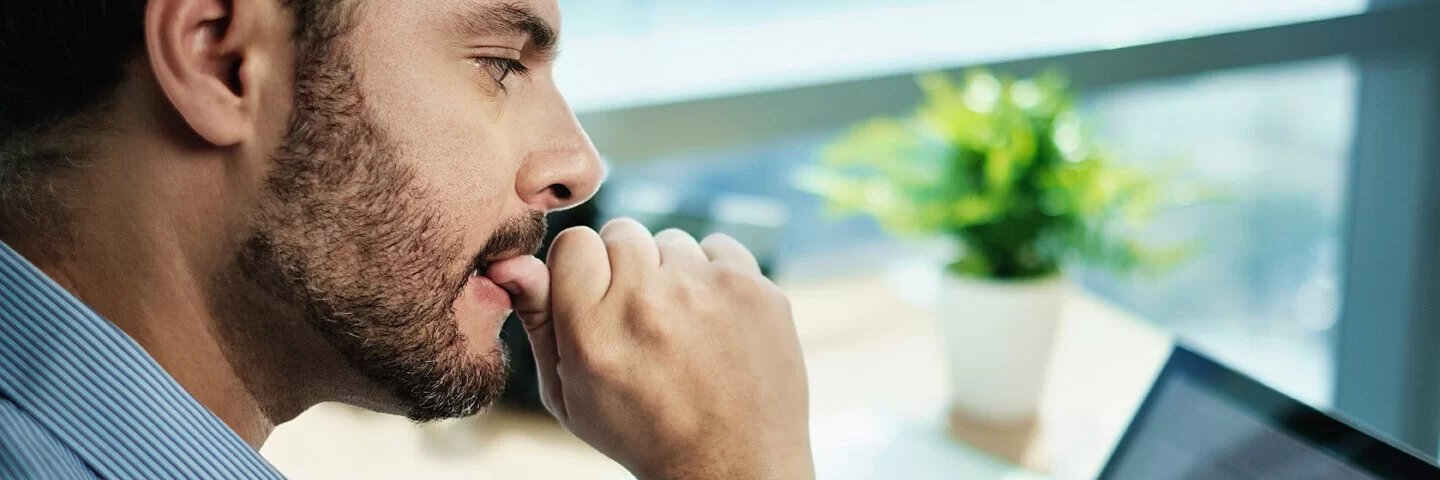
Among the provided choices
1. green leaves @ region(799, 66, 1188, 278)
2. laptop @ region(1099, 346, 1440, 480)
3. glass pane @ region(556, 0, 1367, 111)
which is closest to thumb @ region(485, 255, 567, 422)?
laptop @ region(1099, 346, 1440, 480)

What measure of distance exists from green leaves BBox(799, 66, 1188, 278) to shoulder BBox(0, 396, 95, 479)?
98 centimetres

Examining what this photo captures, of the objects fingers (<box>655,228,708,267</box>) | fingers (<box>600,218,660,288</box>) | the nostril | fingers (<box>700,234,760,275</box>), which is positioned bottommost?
fingers (<box>700,234,760,275</box>)

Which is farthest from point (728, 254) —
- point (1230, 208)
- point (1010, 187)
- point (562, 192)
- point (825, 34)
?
point (1230, 208)

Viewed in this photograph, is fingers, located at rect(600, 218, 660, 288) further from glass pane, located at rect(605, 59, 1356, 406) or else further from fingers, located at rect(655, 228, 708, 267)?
glass pane, located at rect(605, 59, 1356, 406)

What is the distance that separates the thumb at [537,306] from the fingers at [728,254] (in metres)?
0.14

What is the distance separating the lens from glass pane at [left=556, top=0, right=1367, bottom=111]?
1.62 metres

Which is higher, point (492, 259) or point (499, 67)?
point (499, 67)

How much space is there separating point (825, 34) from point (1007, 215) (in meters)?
0.46

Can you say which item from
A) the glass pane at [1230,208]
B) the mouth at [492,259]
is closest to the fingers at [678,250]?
the mouth at [492,259]

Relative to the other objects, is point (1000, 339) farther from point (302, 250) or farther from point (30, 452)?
point (30, 452)

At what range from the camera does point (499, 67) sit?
0.81m

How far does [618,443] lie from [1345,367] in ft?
5.95

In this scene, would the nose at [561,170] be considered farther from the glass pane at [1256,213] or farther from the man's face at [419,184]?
the glass pane at [1256,213]

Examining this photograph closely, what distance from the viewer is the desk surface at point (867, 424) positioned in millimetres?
1222
